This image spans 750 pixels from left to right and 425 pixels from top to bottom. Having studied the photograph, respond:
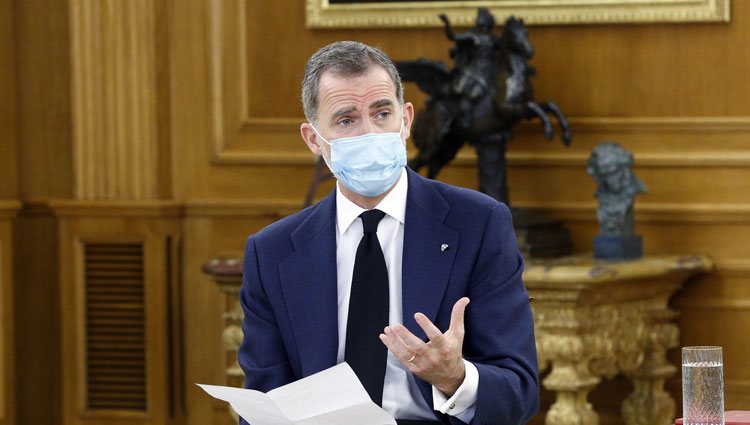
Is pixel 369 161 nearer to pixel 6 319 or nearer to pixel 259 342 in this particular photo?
pixel 259 342

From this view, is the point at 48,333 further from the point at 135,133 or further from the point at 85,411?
the point at 135,133

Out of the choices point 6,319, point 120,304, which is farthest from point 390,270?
point 6,319

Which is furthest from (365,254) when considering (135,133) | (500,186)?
(135,133)

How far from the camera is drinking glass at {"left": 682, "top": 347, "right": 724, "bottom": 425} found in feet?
8.39

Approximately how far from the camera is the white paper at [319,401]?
2.56m

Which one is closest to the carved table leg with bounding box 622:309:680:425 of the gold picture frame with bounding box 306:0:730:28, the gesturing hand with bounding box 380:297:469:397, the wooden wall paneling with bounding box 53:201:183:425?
the gold picture frame with bounding box 306:0:730:28

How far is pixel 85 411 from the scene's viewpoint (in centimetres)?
591

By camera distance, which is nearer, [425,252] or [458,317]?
[458,317]

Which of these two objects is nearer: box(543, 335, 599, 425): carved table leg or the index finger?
the index finger

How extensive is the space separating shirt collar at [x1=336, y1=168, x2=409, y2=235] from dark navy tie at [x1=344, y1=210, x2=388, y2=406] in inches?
2.3

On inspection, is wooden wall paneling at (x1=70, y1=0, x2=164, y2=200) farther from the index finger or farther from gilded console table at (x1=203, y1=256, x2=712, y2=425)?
the index finger

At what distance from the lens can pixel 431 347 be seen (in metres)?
2.55

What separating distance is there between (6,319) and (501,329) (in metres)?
3.52

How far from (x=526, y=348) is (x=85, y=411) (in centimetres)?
344
